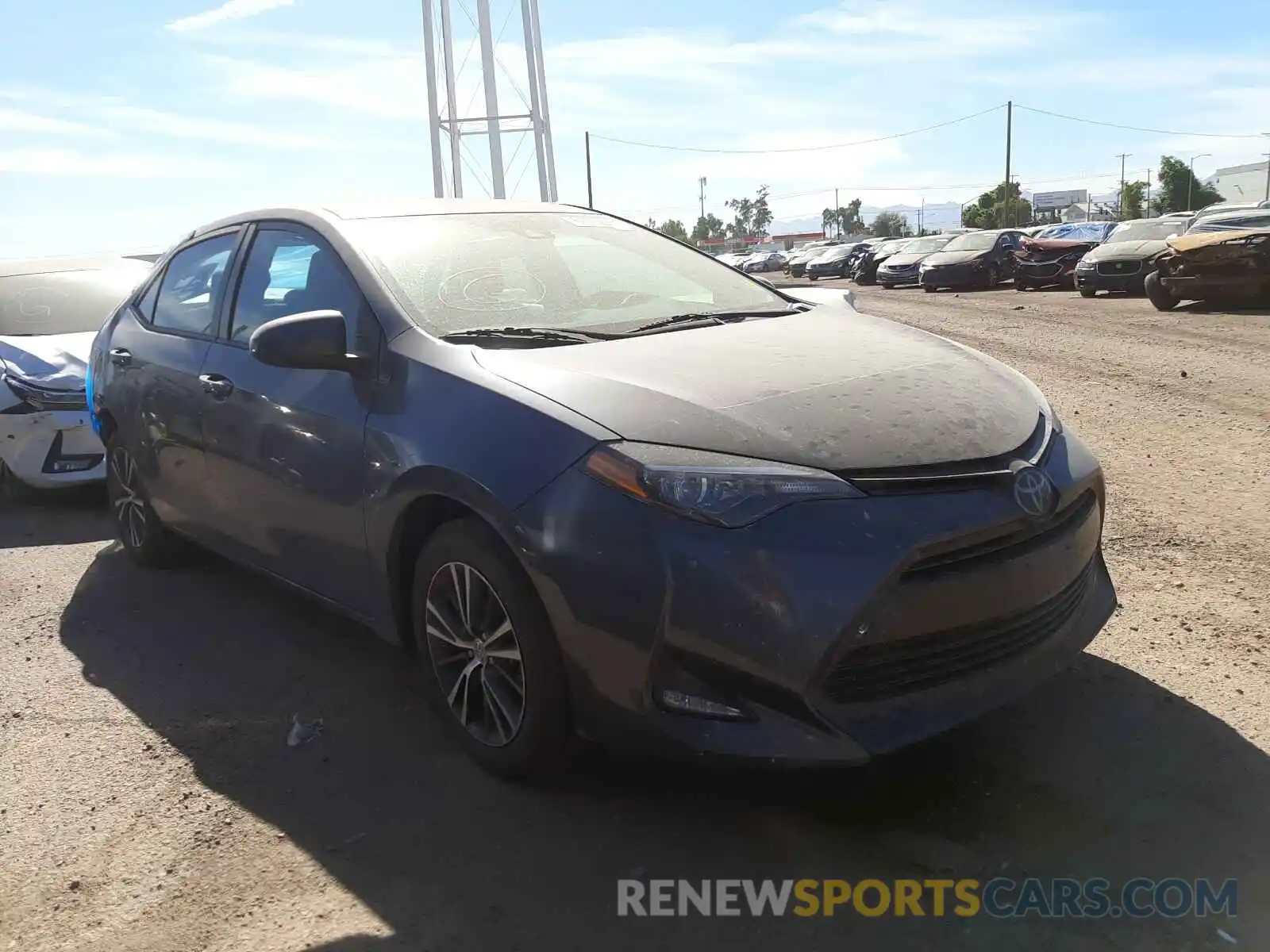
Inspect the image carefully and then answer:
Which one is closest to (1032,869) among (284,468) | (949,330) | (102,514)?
(284,468)

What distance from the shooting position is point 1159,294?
1538cm

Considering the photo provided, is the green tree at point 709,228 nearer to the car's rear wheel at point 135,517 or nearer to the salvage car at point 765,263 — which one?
the salvage car at point 765,263

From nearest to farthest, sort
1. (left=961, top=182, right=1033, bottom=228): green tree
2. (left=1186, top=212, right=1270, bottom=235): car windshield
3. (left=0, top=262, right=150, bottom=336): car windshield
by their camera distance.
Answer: (left=0, top=262, right=150, bottom=336): car windshield, (left=1186, top=212, right=1270, bottom=235): car windshield, (left=961, top=182, right=1033, bottom=228): green tree

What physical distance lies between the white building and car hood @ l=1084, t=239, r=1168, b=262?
9455cm

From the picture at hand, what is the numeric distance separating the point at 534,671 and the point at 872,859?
0.92 metres

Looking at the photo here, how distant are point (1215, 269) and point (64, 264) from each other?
13428 millimetres

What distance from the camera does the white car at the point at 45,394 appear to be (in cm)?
656

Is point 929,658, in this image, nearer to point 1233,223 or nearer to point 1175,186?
point 1233,223

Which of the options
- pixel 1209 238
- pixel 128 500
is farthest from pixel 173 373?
pixel 1209 238

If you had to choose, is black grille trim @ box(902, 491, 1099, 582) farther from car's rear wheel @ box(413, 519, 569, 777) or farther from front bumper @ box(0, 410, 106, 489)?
front bumper @ box(0, 410, 106, 489)

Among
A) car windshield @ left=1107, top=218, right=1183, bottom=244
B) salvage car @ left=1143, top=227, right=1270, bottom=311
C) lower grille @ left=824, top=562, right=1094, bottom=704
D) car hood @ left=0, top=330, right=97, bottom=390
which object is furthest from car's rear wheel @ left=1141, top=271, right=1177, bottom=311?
lower grille @ left=824, top=562, right=1094, bottom=704

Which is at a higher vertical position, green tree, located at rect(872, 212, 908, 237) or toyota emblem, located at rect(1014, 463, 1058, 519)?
green tree, located at rect(872, 212, 908, 237)

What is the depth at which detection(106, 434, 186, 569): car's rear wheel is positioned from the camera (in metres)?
5.06

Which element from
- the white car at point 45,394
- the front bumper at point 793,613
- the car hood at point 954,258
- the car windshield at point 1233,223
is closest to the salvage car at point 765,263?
the car hood at point 954,258
